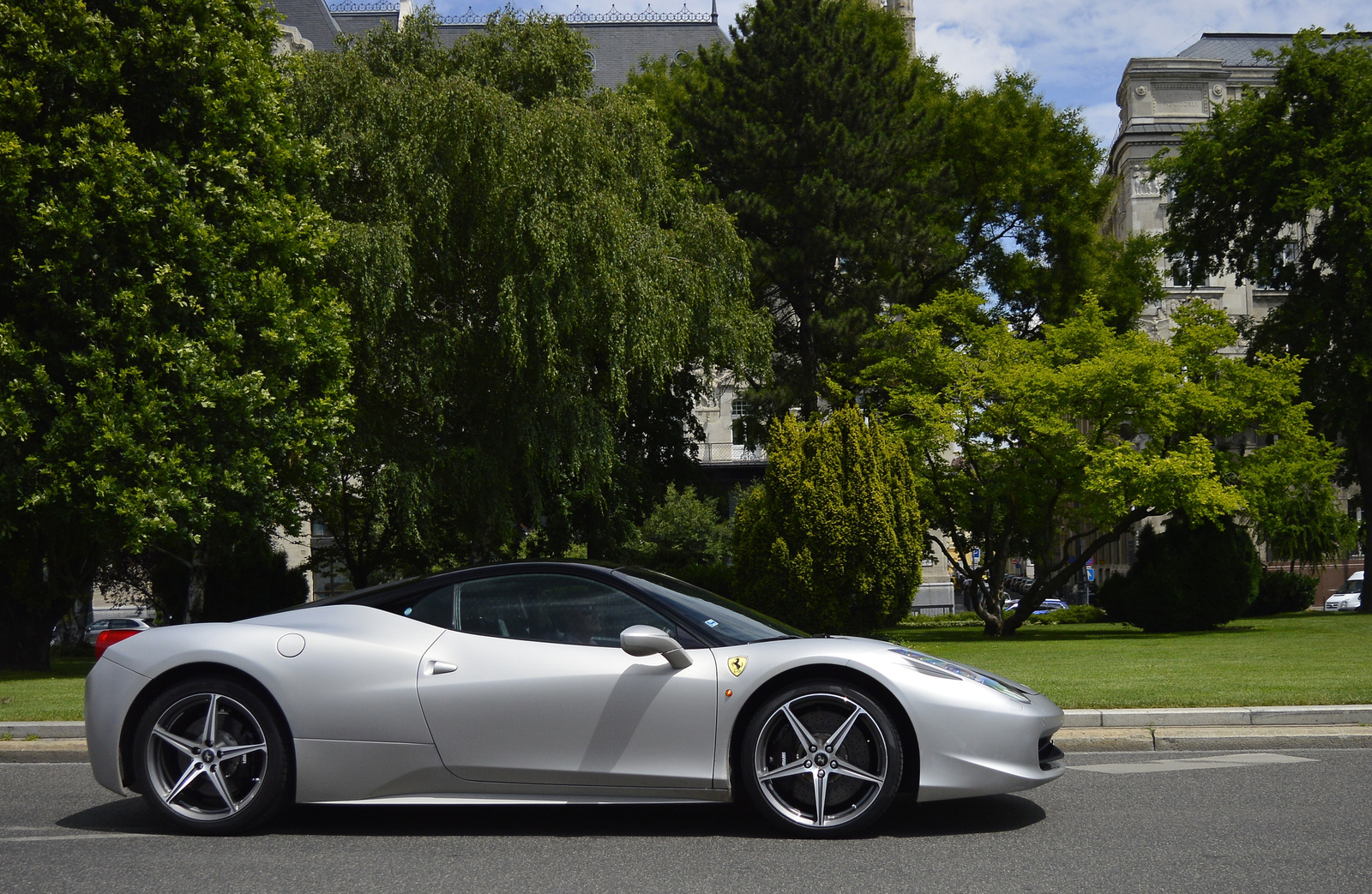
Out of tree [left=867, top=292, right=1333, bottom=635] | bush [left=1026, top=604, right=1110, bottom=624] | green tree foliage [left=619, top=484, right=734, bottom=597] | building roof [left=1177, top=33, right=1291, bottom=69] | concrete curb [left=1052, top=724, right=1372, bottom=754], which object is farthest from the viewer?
building roof [left=1177, top=33, right=1291, bottom=69]

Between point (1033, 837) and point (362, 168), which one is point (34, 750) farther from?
point (362, 168)

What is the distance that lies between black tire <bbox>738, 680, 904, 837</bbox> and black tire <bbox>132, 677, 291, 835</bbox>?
2.22 m

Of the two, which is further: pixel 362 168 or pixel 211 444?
pixel 362 168

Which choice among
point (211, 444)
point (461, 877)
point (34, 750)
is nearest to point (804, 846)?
point (461, 877)

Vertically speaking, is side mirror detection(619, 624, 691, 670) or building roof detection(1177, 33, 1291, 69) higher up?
building roof detection(1177, 33, 1291, 69)

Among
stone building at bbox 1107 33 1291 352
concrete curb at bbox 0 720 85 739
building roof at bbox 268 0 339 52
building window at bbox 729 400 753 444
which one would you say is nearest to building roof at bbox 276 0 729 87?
building roof at bbox 268 0 339 52

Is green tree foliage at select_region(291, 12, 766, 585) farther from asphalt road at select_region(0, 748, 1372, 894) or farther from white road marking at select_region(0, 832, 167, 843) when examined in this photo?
white road marking at select_region(0, 832, 167, 843)

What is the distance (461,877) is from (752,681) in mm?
1500

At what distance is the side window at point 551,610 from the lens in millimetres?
5453

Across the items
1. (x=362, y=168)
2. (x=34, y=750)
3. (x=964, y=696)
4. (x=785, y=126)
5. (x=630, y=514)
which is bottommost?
(x=34, y=750)

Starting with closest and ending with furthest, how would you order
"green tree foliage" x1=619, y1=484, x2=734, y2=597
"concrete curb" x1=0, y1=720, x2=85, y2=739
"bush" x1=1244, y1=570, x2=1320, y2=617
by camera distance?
"concrete curb" x1=0, y1=720, x2=85, y2=739 < "bush" x1=1244, y1=570, x2=1320, y2=617 < "green tree foliage" x1=619, y1=484, x2=734, y2=597

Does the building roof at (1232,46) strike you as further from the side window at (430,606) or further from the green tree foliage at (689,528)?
the side window at (430,606)

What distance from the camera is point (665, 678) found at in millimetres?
5199

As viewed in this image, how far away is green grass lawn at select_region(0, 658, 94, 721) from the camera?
9.55m
